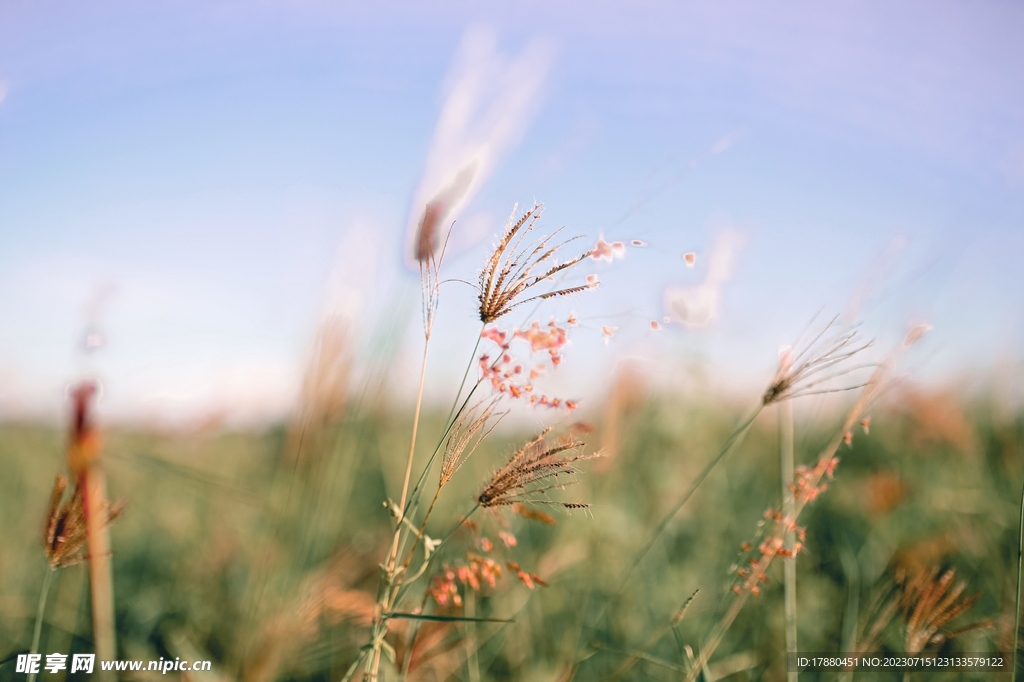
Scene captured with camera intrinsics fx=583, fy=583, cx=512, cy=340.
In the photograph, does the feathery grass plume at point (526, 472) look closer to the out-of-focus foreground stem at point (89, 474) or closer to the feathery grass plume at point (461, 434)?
the feathery grass plume at point (461, 434)

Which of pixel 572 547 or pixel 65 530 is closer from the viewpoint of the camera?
pixel 65 530

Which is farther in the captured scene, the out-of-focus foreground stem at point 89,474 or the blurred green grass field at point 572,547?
the blurred green grass field at point 572,547

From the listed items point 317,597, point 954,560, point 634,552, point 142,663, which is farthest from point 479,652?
point 954,560

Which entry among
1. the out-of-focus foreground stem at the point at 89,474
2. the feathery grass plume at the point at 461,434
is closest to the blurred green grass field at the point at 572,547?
the out-of-focus foreground stem at the point at 89,474

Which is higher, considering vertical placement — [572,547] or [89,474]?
[89,474]

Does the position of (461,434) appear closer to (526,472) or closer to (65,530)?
(526,472)

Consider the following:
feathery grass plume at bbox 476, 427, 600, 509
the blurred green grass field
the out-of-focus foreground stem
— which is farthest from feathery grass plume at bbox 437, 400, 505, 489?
the out-of-focus foreground stem

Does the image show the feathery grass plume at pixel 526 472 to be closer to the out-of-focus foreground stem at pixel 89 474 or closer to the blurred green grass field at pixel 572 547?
the blurred green grass field at pixel 572 547

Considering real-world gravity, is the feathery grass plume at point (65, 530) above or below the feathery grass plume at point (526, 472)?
below

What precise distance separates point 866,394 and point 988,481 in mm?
1873

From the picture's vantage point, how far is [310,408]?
51.6 inches

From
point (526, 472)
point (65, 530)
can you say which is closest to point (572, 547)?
point (526, 472)

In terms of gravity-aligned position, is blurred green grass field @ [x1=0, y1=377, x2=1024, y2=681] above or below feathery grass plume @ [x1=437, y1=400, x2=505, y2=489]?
below

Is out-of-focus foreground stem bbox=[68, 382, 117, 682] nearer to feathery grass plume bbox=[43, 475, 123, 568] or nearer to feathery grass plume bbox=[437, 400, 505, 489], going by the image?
feathery grass plume bbox=[43, 475, 123, 568]
